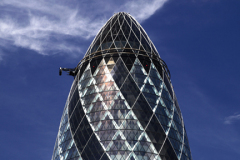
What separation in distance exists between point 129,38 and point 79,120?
1474 centimetres

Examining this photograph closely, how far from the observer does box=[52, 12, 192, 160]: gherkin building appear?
54.8 metres

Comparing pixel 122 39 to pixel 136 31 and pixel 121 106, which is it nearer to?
pixel 136 31

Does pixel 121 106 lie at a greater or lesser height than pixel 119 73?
lesser

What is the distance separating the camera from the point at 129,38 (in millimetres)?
64688

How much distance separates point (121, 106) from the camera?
188 feet

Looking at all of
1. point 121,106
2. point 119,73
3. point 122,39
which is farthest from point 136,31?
point 121,106

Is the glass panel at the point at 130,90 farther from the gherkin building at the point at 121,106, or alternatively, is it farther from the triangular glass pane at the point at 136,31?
the triangular glass pane at the point at 136,31

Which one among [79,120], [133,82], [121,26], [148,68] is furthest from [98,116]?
[121,26]

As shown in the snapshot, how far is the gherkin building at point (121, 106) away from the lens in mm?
54812

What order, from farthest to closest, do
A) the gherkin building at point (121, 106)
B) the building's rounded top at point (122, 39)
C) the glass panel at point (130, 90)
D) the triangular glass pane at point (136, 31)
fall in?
1. the triangular glass pane at point (136, 31)
2. the building's rounded top at point (122, 39)
3. the glass panel at point (130, 90)
4. the gherkin building at point (121, 106)

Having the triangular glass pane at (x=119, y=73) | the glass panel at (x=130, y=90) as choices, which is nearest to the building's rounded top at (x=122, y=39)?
the triangular glass pane at (x=119, y=73)

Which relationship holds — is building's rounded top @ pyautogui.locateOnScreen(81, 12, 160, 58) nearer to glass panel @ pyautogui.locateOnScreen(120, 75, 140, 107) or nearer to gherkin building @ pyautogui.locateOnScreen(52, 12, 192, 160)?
gherkin building @ pyautogui.locateOnScreen(52, 12, 192, 160)

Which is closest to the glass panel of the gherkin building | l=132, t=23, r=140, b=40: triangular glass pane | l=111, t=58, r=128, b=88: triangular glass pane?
the gherkin building

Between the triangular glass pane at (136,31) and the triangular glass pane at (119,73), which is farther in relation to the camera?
the triangular glass pane at (136,31)
